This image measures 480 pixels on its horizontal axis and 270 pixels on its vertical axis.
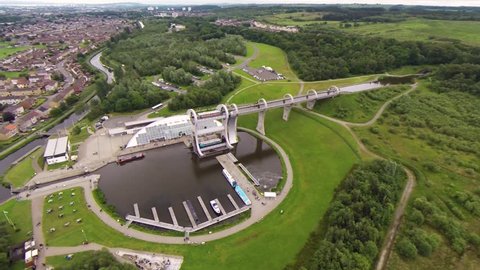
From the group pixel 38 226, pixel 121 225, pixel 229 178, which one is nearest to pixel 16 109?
pixel 38 226

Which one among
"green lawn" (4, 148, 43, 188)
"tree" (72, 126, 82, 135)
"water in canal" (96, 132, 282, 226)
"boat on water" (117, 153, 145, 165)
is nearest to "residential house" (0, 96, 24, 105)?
"tree" (72, 126, 82, 135)

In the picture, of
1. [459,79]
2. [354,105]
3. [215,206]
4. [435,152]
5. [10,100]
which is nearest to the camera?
[215,206]

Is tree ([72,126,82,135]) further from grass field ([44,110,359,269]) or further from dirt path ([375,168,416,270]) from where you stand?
dirt path ([375,168,416,270])

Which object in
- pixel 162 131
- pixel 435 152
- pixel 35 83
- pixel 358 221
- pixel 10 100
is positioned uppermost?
pixel 435 152

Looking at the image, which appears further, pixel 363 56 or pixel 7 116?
pixel 363 56

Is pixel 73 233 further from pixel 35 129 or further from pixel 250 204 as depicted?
pixel 35 129

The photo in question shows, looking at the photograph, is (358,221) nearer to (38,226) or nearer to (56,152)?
(38,226)
